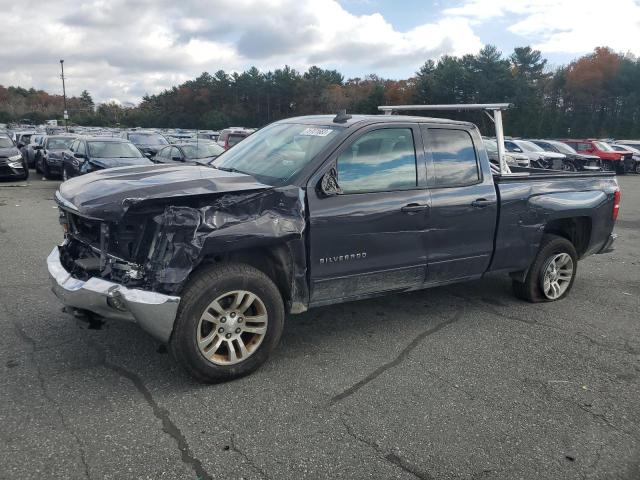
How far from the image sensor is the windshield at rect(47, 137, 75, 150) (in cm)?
1788

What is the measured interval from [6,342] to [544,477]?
3.91 meters

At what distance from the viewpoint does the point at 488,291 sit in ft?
19.8

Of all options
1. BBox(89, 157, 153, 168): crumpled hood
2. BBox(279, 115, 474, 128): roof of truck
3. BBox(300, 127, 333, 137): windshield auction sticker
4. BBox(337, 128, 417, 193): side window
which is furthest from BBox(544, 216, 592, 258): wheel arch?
BBox(89, 157, 153, 168): crumpled hood

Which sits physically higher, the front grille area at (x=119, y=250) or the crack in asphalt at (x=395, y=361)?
the front grille area at (x=119, y=250)

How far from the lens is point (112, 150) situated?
1303cm

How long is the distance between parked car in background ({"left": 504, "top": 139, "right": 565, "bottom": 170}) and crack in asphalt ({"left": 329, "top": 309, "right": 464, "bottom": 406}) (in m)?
18.4

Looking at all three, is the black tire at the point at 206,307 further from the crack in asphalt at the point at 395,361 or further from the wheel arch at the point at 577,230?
the wheel arch at the point at 577,230

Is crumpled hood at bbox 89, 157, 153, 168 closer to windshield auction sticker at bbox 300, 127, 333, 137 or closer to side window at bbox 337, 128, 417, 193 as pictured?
windshield auction sticker at bbox 300, 127, 333, 137

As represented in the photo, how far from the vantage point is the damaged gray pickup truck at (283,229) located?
10.9ft

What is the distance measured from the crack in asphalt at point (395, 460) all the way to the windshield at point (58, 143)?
17.8 m

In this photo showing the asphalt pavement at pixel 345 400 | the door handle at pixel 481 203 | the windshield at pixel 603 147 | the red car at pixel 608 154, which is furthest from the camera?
the windshield at pixel 603 147

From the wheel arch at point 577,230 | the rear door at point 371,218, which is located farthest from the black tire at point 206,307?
the wheel arch at point 577,230

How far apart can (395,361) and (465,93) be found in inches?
2186

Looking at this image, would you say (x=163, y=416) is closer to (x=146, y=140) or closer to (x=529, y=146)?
(x=146, y=140)
